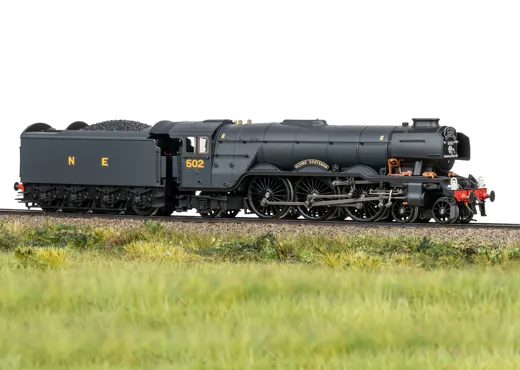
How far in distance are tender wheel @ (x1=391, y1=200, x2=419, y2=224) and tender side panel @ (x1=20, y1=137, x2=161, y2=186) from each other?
7516 mm

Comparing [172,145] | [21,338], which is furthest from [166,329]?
[172,145]

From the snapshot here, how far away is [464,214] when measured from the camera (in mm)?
25594

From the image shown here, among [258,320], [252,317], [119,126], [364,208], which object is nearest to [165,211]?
[119,126]

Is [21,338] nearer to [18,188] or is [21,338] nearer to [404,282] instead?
[404,282]

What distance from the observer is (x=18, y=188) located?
31531 mm

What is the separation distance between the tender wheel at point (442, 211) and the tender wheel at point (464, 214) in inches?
19.2

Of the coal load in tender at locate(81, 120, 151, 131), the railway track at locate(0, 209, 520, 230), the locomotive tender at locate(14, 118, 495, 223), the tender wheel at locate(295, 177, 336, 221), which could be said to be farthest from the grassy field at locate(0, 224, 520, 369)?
the coal load in tender at locate(81, 120, 151, 131)

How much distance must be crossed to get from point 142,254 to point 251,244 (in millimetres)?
2385

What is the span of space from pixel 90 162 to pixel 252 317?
19.6m

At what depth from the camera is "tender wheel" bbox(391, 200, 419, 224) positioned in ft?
83.3

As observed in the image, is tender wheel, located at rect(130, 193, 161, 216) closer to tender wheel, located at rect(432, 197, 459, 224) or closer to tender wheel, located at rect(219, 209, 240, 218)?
tender wheel, located at rect(219, 209, 240, 218)

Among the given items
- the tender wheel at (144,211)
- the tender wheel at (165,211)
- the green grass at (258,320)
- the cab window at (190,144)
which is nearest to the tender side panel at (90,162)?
the tender wheel at (144,211)

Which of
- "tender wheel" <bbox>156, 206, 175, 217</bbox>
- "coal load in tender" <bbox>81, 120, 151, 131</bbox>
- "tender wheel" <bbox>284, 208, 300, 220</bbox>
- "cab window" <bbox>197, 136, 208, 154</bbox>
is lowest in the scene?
"tender wheel" <bbox>156, 206, 175, 217</bbox>

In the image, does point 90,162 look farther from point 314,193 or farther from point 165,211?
point 314,193
